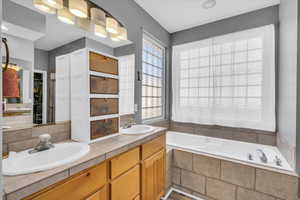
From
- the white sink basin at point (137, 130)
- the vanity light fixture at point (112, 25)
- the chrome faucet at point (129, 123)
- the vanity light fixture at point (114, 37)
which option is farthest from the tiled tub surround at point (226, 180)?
the vanity light fixture at point (112, 25)

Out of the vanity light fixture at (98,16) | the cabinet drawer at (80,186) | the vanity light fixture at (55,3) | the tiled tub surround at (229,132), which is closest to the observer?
the cabinet drawer at (80,186)

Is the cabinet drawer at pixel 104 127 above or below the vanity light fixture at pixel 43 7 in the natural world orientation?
below

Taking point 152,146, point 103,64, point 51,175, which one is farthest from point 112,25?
point 51,175

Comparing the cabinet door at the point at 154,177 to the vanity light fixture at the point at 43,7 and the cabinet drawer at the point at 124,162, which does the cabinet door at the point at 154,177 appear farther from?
the vanity light fixture at the point at 43,7

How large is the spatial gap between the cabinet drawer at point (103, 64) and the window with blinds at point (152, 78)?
39.4 inches

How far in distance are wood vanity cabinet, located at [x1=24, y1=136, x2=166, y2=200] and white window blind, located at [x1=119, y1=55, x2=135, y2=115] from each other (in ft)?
2.20

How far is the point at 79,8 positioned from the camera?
1.37 m

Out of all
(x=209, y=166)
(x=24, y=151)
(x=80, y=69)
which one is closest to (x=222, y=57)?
(x=209, y=166)

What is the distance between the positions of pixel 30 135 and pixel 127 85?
1.22 m

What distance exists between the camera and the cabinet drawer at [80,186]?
713mm

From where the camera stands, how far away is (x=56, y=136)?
1.23 metres

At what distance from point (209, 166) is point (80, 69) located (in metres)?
1.80

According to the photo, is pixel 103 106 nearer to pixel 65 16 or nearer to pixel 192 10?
pixel 65 16

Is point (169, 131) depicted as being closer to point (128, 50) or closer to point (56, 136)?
point (128, 50)
